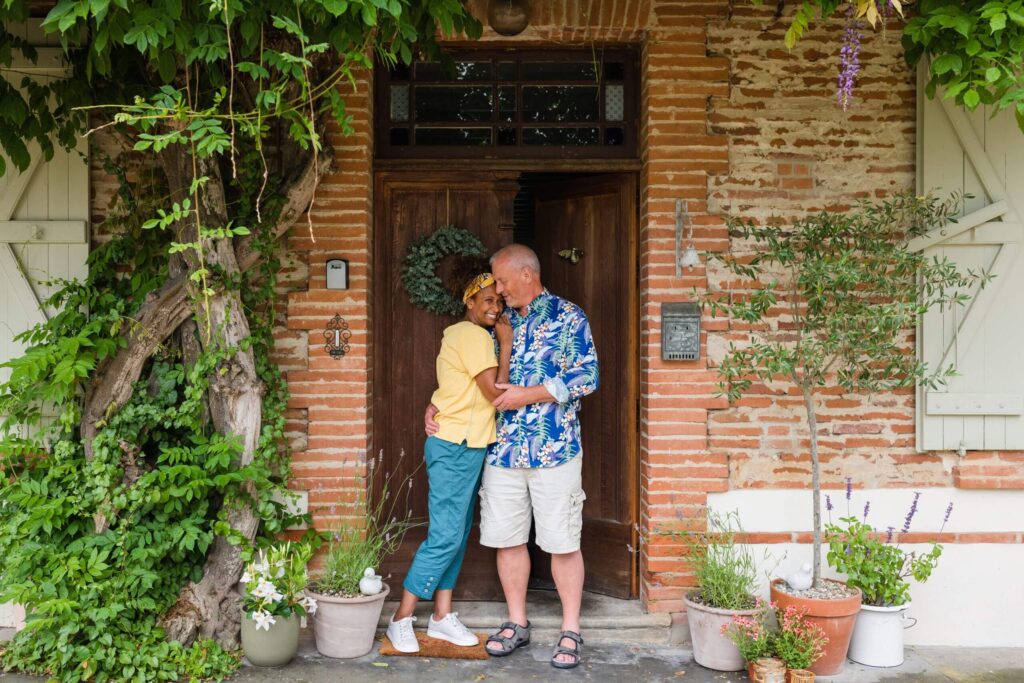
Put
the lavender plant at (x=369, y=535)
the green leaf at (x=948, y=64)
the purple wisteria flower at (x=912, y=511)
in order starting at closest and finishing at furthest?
the green leaf at (x=948, y=64) < the lavender plant at (x=369, y=535) < the purple wisteria flower at (x=912, y=511)

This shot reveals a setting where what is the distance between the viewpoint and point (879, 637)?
13.8 ft

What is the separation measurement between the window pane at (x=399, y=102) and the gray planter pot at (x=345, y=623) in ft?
8.74

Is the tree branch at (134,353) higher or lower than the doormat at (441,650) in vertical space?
higher

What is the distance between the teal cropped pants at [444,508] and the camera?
4328 millimetres

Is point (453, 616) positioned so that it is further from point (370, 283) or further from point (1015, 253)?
point (1015, 253)

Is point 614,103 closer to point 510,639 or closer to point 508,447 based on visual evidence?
point 508,447

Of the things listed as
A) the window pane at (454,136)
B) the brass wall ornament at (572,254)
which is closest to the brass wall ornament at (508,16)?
the window pane at (454,136)

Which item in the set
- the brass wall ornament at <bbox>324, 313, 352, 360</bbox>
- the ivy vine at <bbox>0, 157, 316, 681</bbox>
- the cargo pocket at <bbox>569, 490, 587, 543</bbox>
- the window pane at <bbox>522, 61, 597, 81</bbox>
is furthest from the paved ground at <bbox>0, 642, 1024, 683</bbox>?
the window pane at <bbox>522, 61, 597, 81</bbox>

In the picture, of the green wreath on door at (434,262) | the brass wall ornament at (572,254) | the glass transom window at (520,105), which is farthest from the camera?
the brass wall ornament at (572,254)

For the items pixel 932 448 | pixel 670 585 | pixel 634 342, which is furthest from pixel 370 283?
pixel 932 448

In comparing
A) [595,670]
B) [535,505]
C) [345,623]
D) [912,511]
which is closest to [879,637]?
[912,511]

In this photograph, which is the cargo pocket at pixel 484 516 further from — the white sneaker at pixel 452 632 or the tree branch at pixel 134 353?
the tree branch at pixel 134 353

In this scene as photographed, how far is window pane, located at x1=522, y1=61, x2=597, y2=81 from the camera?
195 inches

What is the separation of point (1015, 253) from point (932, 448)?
3.69ft
